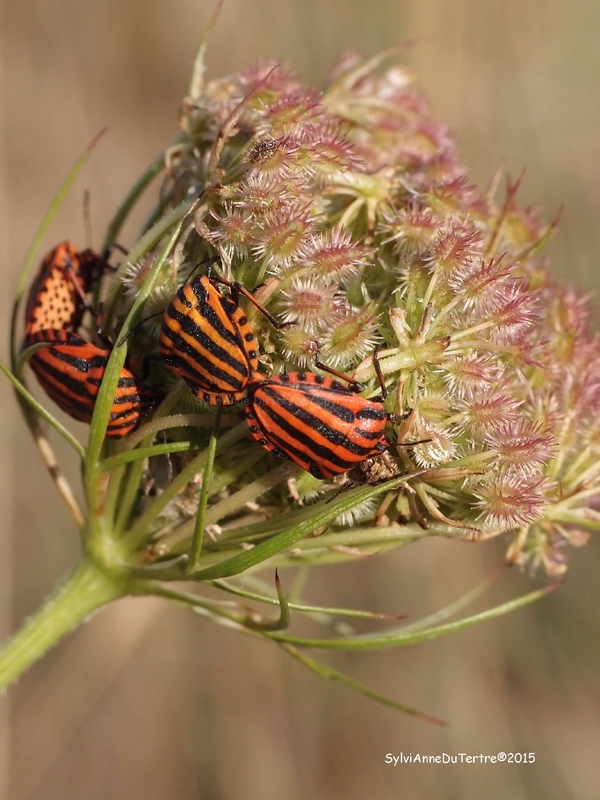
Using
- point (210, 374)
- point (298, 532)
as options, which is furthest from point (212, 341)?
point (298, 532)

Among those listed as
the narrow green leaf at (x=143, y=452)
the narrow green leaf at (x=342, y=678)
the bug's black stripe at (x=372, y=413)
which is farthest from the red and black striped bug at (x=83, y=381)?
the narrow green leaf at (x=342, y=678)

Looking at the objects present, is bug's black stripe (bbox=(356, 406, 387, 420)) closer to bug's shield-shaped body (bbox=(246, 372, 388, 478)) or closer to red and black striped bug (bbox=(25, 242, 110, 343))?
bug's shield-shaped body (bbox=(246, 372, 388, 478))

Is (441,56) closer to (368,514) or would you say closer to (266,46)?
(266,46)

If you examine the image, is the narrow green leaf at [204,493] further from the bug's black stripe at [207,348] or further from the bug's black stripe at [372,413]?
the bug's black stripe at [372,413]

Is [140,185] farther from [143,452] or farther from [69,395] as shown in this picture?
[143,452]

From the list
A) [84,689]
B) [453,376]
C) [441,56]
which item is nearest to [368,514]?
[453,376]

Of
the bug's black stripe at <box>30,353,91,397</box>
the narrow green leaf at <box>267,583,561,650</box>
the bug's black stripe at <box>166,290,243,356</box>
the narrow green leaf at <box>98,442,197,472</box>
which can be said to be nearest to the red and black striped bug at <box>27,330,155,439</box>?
the bug's black stripe at <box>30,353,91,397</box>
